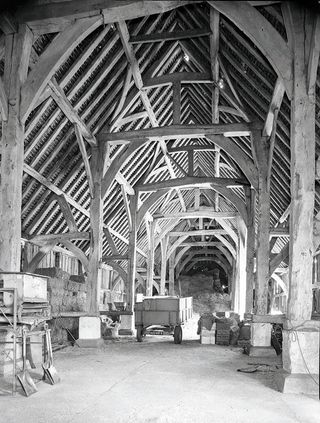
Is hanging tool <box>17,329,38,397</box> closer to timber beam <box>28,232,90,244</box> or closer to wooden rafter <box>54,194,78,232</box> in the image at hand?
timber beam <box>28,232,90,244</box>

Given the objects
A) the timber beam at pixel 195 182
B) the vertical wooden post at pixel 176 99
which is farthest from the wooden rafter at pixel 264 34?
the timber beam at pixel 195 182

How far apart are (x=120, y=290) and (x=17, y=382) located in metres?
17.4

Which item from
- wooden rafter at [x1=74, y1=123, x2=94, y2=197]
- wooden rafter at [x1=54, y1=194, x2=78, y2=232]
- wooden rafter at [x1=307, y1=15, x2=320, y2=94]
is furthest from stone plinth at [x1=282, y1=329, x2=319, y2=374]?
wooden rafter at [x1=54, y1=194, x2=78, y2=232]

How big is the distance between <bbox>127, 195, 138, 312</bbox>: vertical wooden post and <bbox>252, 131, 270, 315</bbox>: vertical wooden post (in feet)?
16.6

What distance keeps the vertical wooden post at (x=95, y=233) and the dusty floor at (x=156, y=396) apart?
1.97 meters

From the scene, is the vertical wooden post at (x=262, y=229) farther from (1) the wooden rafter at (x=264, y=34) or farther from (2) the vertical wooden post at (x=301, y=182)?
(1) the wooden rafter at (x=264, y=34)

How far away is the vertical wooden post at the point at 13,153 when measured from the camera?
7113 millimetres

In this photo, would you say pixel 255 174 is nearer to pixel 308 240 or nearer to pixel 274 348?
pixel 274 348

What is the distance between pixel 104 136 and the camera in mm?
12008

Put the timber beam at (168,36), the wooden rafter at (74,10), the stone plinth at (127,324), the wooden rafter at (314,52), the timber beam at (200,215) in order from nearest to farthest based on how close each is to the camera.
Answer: the wooden rafter at (314,52), the wooden rafter at (74,10), the timber beam at (168,36), the stone plinth at (127,324), the timber beam at (200,215)

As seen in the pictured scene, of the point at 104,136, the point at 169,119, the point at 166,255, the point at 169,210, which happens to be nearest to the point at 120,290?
the point at 166,255

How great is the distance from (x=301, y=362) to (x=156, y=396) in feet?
6.94

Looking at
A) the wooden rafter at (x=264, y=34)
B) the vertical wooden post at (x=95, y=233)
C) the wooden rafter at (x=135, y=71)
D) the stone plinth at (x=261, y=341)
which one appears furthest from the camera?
the vertical wooden post at (x=95, y=233)

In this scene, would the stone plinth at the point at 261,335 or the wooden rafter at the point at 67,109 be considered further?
the stone plinth at the point at 261,335
